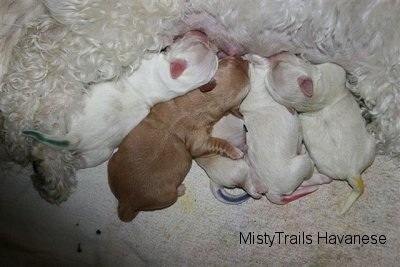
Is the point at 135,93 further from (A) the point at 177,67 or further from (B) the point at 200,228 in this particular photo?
(B) the point at 200,228

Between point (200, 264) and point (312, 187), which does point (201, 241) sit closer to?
point (200, 264)

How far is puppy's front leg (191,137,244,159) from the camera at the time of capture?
1.54 m

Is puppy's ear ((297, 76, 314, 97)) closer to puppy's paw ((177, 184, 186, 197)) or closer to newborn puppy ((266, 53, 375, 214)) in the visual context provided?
newborn puppy ((266, 53, 375, 214))

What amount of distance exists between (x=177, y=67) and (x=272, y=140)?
0.90ft

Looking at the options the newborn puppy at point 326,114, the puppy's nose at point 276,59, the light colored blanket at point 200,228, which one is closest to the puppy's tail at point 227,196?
the light colored blanket at point 200,228

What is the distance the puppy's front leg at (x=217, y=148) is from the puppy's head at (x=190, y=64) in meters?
0.14

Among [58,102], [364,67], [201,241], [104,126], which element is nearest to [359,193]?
[364,67]

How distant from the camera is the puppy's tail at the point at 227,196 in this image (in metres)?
1.67

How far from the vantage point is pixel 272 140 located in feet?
4.91

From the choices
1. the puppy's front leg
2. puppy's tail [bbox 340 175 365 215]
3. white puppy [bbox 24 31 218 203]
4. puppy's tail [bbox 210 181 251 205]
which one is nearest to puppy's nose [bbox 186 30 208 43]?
white puppy [bbox 24 31 218 203]

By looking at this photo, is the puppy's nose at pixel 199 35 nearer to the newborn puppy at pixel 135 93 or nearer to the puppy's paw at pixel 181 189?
the newborn puppy at pixel 135 93

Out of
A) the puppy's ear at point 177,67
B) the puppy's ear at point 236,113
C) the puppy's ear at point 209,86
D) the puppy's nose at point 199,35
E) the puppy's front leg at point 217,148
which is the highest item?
the puppy's nose at point 199,35

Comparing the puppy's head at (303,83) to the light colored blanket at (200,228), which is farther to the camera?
the light colored blanket at (200,228)

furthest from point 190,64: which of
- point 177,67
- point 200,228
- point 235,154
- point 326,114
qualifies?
point 200,228
